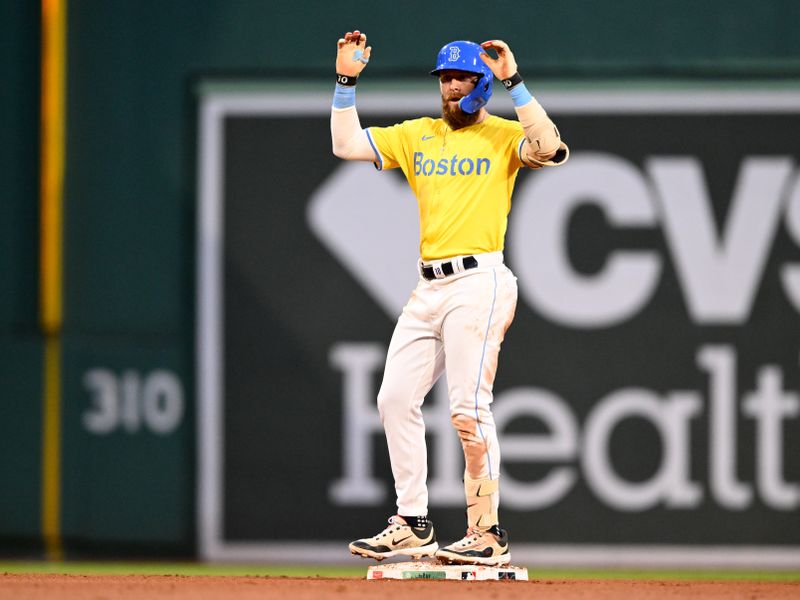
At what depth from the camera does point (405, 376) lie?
5320mm

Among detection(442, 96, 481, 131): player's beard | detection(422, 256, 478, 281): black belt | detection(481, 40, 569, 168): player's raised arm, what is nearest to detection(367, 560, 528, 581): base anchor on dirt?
detection(422, 256, 478, 281): black belt

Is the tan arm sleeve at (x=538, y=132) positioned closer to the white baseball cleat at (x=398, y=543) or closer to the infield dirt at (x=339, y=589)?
the white baseball cleat at (x=398, y=543)

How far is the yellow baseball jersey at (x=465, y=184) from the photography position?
209 inches

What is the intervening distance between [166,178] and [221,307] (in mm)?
769

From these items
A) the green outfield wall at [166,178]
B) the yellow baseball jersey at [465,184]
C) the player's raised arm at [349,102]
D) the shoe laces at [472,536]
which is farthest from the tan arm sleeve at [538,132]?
the green outfield wall at [166,178]

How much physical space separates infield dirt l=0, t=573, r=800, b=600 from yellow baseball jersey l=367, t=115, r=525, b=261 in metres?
1.27

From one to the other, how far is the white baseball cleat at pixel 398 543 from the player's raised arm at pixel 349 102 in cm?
147

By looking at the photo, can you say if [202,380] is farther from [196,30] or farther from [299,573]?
[196,30]

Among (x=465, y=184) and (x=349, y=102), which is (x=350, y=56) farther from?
(x=465, y=184)

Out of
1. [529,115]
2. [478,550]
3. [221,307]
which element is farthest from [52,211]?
[478,550]

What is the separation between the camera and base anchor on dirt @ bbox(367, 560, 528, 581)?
5.22 metres

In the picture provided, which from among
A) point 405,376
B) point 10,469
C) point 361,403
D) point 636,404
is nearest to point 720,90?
point 636,404

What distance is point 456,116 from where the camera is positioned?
540cm

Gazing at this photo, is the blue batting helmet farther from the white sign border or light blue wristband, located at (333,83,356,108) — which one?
the white sign border
